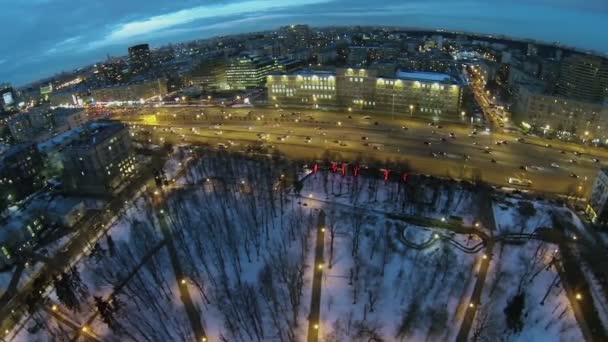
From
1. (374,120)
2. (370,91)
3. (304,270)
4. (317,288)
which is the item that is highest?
(370,91)

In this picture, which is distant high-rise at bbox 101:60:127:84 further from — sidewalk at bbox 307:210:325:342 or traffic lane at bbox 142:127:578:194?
sidewalk at bbox 307:210:325:342

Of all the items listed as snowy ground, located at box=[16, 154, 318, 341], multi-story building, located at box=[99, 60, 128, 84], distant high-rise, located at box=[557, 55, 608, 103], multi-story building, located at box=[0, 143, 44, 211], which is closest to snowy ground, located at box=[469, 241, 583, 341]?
snowy ground, located at box=[16, 154, 318, 341]

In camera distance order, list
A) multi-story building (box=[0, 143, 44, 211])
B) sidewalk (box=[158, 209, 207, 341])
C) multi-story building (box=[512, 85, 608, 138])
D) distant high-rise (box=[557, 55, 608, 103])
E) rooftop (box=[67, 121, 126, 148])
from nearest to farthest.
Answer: sidewalk (box=[158, 209, 207, 341]) < rooftop (box=[67, 121, 126, 148]) < multi-story building (box=[0, 143, 44, 211]) < multi-story building (box=[512, 85, 608, 138]) < distant high-rise (box=[557, 55, 608, 103])

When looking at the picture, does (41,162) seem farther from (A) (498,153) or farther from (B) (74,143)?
(A) (498,153)

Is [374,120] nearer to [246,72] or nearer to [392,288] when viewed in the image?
[392,288]

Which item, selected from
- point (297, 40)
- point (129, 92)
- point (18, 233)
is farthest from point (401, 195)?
point (297, 40)

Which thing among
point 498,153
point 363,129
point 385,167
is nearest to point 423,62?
point 363,129

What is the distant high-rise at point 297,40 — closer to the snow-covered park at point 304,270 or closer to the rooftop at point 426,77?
the rooftop at point 426,77
